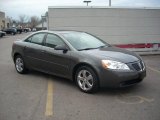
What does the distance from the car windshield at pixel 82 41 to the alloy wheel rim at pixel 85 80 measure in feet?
2.33

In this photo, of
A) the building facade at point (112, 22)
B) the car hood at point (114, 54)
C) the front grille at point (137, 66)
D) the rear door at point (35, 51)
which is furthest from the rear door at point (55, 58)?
the building facade at point (112, 22)

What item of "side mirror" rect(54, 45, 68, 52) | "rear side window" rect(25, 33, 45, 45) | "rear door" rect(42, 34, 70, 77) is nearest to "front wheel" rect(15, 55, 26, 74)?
"rear side window" rect(25, 33, 45, 45)

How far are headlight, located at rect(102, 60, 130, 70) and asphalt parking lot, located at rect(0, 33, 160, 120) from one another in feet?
2.11

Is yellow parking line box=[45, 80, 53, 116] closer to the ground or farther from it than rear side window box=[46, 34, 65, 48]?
closer to the ground

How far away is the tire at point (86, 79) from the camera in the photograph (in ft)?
21.9

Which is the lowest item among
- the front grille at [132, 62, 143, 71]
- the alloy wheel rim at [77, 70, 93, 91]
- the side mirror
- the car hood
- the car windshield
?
the alloy wheel rim at [77, 70, 93, 91]

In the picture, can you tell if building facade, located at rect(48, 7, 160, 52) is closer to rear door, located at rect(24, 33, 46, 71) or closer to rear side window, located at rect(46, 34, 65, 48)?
rear door, located at rect(24, 33, 46, 71)

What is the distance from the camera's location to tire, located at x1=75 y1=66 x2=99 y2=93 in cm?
668

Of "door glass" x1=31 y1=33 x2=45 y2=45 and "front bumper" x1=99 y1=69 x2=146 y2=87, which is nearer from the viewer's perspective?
"front bumper" x1=99 y1=69 x2=146 y2=87

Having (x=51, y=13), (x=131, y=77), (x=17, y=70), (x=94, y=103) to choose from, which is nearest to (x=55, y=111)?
(x=94, y=103)

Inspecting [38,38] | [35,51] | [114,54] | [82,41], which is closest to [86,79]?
[114,54]

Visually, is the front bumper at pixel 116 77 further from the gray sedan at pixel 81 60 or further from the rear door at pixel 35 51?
the rear door at pixel 35 51

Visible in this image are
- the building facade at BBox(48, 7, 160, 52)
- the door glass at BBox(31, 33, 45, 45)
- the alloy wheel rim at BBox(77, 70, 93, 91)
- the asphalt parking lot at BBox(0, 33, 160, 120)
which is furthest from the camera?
the building facade at BBox(48, 7, 160, 52)

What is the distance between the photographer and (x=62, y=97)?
6527 millimetres
